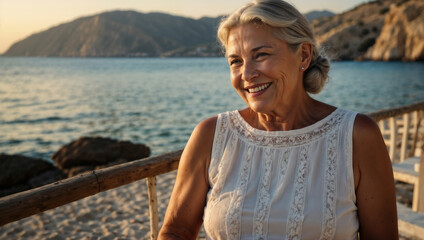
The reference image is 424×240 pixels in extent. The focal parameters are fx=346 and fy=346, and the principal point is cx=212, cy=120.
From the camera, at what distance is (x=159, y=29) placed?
147m

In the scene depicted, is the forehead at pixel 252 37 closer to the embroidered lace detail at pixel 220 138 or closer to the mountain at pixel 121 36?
the embroidered lace detail at pixel 220 138

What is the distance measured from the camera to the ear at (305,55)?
170 centimetres

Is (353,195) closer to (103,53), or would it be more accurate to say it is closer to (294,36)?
(294,36)

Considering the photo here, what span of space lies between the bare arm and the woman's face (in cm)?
35

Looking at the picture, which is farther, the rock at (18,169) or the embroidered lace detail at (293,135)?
the rock at (18,169)

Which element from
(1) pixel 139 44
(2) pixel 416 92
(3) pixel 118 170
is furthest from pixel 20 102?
(1) pixel 139 44

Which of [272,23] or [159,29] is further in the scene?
[159,29]

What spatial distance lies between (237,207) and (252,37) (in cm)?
79

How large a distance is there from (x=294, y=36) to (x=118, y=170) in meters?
1.19

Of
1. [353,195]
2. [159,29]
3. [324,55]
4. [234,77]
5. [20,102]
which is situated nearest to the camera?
[353,195]

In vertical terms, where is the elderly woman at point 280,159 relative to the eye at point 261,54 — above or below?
below

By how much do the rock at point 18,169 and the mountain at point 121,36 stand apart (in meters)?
125

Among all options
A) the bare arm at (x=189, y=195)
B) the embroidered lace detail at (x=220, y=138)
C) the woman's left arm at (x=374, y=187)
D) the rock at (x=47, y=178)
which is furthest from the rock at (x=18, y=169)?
the woman's left arm at (x=374, y=187)

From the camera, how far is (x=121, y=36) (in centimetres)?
13638
